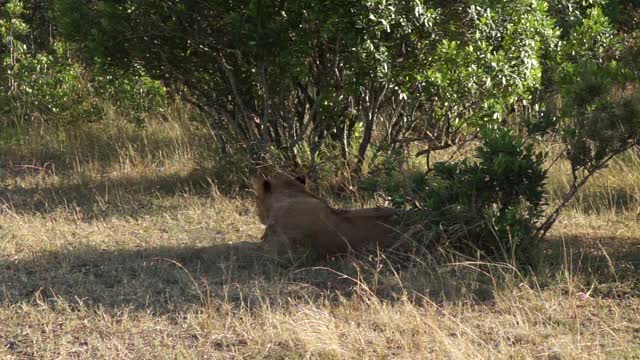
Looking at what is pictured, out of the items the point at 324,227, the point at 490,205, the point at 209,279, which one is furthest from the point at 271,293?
the point at 490,205

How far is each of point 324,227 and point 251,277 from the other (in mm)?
643

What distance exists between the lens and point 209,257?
262 inches

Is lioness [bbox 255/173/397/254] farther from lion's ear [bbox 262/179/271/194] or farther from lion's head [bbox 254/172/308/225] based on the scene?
lion's ear [bbox 262/179/271/194]

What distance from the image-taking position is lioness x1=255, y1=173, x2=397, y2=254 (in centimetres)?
637

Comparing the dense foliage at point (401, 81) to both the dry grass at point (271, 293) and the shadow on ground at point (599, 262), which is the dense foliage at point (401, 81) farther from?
the dry grass at point (271, 293)

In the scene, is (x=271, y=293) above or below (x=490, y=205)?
below

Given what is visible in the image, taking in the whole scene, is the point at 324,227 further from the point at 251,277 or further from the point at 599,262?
the point at 599,262

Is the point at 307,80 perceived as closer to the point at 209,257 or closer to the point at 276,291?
the point at 209,257

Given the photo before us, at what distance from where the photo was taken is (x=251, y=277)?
616 centimetres

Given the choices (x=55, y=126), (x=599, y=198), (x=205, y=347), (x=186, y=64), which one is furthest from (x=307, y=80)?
(x=55, y=126)

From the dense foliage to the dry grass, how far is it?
0.47 m

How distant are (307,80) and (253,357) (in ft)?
13.1

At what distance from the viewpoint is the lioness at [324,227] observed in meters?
6.37

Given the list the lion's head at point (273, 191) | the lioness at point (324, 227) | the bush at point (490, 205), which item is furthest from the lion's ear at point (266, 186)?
the bush at point (490, 205)
